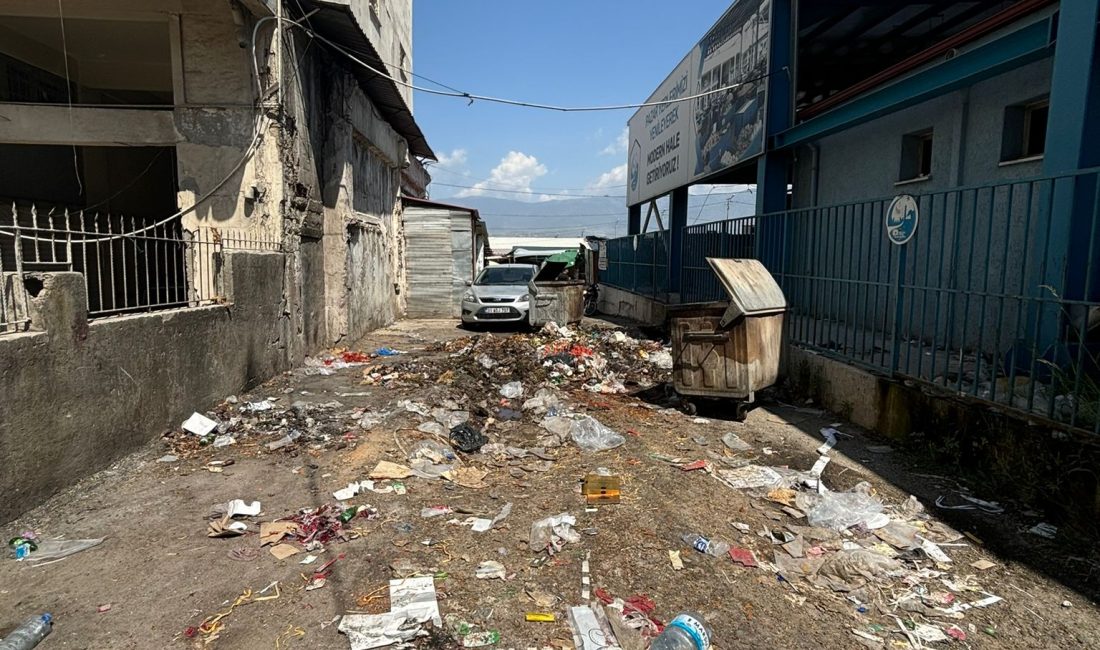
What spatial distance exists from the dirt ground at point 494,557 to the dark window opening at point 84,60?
19.3 ft

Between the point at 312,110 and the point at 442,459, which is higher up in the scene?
the point at 312,110

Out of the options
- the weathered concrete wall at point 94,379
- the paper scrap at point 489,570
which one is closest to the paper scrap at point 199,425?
the weathered concrete wall at point 94,379

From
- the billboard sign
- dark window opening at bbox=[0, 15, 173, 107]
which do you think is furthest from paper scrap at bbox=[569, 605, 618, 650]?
the billboard sign

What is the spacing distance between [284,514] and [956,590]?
4.20m

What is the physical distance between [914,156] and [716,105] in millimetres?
4799

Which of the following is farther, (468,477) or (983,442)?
(468,477)

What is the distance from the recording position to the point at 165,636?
2.90m

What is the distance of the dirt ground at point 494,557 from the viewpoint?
9.73 ft

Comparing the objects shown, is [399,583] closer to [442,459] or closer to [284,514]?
[284,514]

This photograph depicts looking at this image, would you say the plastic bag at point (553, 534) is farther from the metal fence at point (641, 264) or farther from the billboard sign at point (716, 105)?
the metal fence at point (641, 264)

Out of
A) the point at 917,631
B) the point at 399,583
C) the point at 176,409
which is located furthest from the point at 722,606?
the point at 176,409

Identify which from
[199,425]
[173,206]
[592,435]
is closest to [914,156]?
[592,435]

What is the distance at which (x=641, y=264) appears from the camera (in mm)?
16078

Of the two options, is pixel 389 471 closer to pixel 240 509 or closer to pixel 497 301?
pixel 240 509
